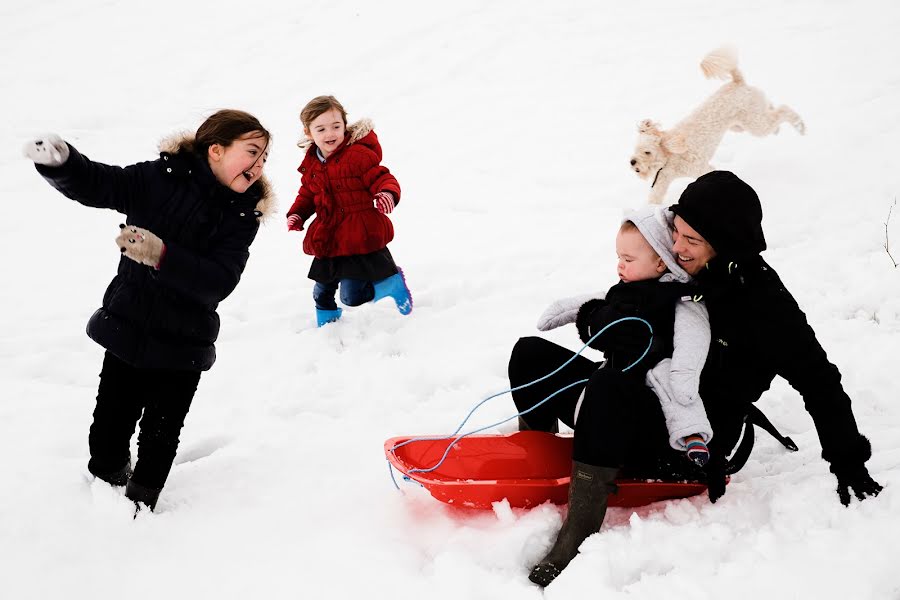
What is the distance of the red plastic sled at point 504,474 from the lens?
2248 millimetres

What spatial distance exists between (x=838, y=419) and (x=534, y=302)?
2.20 meters

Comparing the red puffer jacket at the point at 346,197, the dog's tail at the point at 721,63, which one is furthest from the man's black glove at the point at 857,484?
the dog's tail at the point at 721,63

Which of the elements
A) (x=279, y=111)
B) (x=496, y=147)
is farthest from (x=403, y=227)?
(x=279, y=111)

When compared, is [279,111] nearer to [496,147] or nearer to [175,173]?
[496,147]

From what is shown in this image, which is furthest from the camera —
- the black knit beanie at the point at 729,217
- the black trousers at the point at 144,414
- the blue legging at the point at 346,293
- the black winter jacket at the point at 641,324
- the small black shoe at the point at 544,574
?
the blue legging at the point at 346,293

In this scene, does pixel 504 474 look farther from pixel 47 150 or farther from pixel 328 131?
pixel 328 131

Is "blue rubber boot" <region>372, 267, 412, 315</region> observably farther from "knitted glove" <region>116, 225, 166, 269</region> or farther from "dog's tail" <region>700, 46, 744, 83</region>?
"dog's tail" <region>700, 46, 744, 83</region>

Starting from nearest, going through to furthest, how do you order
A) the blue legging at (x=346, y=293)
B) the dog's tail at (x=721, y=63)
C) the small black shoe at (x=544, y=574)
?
the small black shoe at (x=544, y=574), the blue legging at (x=346, y=293), the dog's tail at (x=721, y=63)

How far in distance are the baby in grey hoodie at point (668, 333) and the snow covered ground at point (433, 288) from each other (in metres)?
0.32

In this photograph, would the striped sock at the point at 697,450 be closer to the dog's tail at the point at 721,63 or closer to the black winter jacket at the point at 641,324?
the black winter jacket at the point at 641,324

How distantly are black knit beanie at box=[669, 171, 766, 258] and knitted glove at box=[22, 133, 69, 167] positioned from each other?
1924 millimetres

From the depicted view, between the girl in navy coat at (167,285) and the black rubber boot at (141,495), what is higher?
the girl in navy coat at (167,285)

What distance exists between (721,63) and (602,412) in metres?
3.78

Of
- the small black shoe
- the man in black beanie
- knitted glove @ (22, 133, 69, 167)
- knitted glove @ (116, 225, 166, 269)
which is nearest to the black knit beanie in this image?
the man in black beanie
